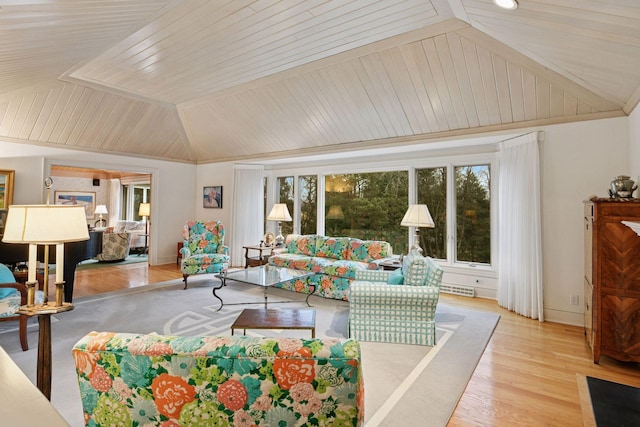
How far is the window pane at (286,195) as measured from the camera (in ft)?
24.2

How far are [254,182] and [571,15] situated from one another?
6.07m

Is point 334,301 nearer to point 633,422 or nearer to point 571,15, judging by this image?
point 633,422

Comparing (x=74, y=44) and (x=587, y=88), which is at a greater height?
(x=74, y=44)

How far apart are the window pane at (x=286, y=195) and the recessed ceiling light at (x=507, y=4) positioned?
5.38 meters

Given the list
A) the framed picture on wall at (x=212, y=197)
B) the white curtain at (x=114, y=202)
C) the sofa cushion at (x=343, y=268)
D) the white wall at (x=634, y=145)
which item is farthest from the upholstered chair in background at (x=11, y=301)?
the white curtain at (x=114, y=202)

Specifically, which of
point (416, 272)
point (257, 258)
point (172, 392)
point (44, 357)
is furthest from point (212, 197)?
point (172, 392)

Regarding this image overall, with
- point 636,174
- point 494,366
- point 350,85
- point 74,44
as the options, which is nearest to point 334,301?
point 494,366

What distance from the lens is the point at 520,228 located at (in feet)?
14.0

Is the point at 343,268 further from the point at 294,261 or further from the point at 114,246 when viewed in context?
the point at 114,246

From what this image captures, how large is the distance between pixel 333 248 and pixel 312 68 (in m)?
2.70

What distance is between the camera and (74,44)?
326cm

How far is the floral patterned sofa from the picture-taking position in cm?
103

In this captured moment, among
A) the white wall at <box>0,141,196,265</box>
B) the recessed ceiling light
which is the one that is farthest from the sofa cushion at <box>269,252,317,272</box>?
the recessed ceiling light

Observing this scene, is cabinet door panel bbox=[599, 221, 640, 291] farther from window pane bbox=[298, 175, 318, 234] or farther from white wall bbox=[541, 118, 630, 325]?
window pane bbox=[298, 175, 318, 234]
